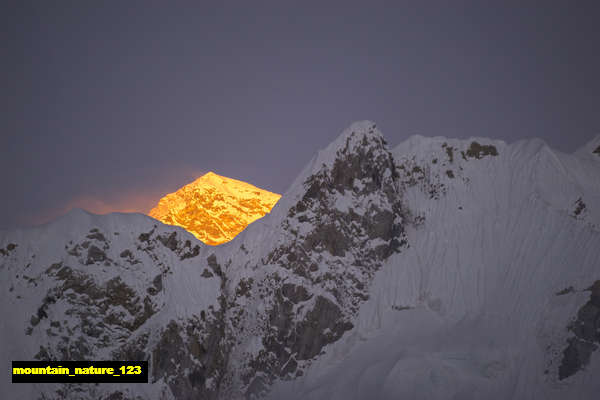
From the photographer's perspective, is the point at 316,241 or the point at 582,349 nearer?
the point at 582,349

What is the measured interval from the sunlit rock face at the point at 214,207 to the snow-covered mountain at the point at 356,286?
63748mm

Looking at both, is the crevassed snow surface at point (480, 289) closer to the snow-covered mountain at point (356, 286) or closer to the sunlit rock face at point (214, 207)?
the snow-covered mountain at point (356, 286)

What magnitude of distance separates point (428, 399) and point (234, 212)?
367ft

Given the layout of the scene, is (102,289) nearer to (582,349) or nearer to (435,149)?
(435,149)

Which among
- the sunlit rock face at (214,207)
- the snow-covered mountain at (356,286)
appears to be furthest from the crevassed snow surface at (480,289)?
the sunlit rock face at (214,207)

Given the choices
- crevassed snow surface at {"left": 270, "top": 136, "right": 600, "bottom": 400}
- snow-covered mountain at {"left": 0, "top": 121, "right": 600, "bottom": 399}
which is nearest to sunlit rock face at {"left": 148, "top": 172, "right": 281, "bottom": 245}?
snow-covered mountain at {"left": 0, "top": 121, "right": 600, "bottom": 399}

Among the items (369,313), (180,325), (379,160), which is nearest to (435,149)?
(379,160)

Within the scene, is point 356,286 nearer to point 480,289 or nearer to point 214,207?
point 480,289

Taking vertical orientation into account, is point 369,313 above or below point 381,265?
below

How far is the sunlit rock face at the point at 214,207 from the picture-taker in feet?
557

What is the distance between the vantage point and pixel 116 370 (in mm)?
89562

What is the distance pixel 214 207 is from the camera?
582 ft

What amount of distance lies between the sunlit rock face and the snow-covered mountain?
209 ft

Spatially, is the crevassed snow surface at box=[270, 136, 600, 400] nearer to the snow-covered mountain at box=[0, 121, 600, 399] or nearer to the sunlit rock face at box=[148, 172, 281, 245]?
the snow-covered mountain at box=[0, 121, 600, 399]
